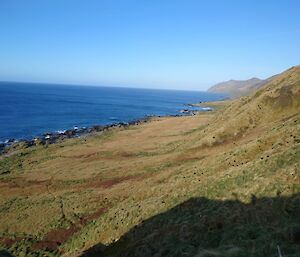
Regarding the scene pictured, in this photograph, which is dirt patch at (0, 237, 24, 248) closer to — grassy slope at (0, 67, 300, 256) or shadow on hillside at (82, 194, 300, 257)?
grassy slope at (0, 67, 300, 256)

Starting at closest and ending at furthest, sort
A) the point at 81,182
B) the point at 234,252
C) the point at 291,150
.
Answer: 1. the point at 234,252
2. the point at 291,150
3. the point at 81,182

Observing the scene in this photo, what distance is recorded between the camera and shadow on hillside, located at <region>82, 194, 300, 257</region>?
21797mm

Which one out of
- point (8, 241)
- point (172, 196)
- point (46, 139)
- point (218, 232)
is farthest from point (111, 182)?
point (46, 139)

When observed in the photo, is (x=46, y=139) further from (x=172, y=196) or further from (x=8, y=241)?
(x=172, y=196)

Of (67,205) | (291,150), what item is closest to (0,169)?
(67,205)

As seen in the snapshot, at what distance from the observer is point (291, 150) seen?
3309 cm

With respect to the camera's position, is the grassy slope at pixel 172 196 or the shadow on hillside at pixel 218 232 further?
the grassy slope at pixel 172 196

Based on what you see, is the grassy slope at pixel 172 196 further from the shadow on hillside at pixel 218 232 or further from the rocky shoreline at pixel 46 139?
Answer: the rocky shoreline at pixel 46 139

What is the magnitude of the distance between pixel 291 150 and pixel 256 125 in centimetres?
2504

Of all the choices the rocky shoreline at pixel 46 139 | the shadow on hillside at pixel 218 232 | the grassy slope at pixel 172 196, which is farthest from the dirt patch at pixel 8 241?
the rocky shoreline at pixel 46 139

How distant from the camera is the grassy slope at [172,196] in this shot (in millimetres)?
25562

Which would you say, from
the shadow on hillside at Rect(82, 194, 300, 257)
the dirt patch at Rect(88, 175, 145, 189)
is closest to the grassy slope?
the shadow on hillside at Rect(82, 194, 300, 257)

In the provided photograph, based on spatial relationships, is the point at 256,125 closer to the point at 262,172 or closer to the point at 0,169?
the point at 262,172

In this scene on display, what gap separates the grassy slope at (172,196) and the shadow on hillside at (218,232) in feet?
0.25
